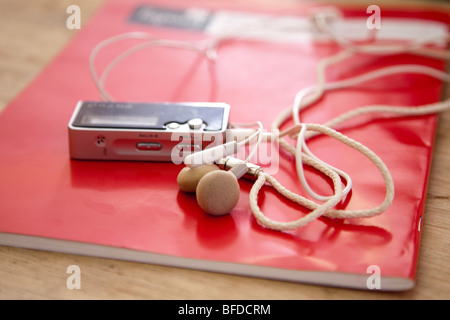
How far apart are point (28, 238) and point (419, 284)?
356 mm

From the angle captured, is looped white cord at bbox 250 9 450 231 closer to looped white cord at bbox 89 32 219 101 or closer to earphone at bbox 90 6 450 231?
earphone at bbox 90 6 450 231

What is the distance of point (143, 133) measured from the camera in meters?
0.59

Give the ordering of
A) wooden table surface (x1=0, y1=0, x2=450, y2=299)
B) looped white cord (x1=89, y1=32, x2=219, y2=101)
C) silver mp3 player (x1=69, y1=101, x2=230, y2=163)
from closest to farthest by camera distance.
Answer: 1. wooden table surface (x1=0, y1=0, x2=450, y2=299)
2. silver mp3 player (x1=69, y1=101, x2=230, y2=163)
3. looped white cord (x1=89, y1=32, x2=219, y2=101)

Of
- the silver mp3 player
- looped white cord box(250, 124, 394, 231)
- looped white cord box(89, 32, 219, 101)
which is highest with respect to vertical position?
looped white cord box(89, 32, 219, 101)

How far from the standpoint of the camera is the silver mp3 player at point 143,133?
0.59 m

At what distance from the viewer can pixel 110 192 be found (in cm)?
56

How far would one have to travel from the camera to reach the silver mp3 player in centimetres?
59

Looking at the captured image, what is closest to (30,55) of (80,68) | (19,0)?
(80,68)

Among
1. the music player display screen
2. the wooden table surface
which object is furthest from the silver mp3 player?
the wooden table surface

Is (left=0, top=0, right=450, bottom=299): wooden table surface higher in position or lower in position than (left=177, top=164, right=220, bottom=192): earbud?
lower

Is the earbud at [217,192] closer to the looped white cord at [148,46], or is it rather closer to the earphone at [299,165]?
the earphone at [299,165]

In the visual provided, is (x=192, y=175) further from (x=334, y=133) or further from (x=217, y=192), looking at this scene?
(x=334, y=133)

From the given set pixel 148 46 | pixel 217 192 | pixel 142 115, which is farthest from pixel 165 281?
pixel 148 46

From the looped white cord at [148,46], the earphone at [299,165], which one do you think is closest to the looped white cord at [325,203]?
the earphone at [299,165]
